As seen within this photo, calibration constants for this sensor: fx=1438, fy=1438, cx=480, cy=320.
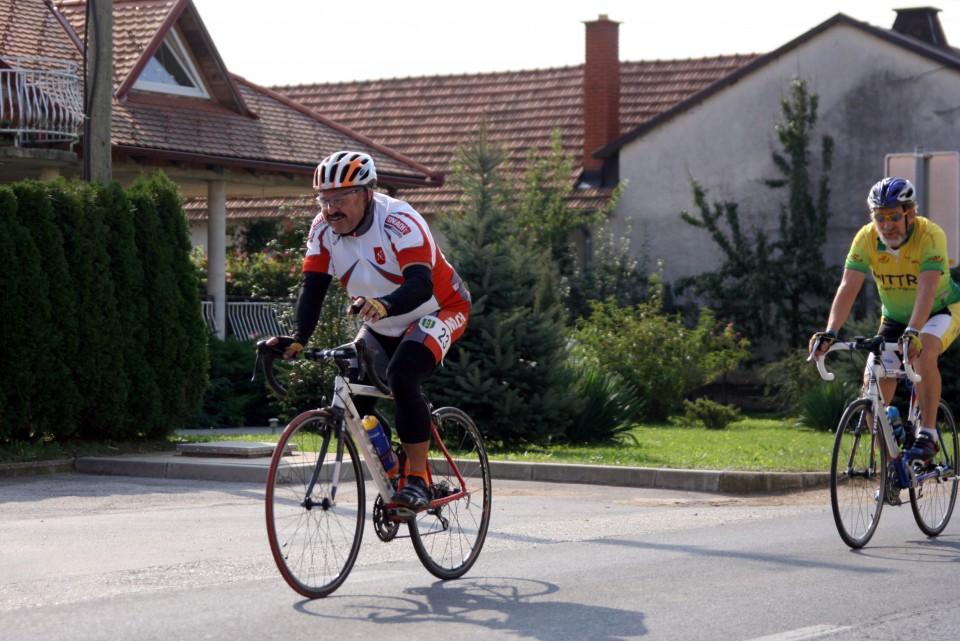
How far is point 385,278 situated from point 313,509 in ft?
3.78

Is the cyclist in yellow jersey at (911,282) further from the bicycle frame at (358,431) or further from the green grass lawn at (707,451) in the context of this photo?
the green grass lawn at (707,451)

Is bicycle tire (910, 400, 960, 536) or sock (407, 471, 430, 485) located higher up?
sock (407, 471, 430, 485)

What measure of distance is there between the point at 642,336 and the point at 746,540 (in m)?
12.5

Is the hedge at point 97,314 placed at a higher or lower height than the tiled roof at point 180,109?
lower

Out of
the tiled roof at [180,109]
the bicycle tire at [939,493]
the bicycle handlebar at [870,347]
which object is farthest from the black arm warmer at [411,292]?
the tiled roof at [180,109]

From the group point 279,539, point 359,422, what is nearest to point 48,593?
point 279,539

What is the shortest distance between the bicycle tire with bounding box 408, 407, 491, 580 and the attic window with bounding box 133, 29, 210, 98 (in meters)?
16.3

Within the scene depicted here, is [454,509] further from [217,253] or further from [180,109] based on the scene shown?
[180,109]

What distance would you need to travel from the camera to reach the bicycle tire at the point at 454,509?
7031 millimetres

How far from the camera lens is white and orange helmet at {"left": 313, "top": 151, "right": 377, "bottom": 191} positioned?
21.6 ft

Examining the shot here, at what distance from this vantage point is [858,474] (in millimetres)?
8312

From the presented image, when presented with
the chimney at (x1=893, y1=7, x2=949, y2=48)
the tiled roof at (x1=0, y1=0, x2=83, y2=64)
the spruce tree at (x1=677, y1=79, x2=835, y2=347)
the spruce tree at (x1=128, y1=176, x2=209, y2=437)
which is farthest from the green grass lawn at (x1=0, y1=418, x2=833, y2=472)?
the chimney at (x1=893, y1=7, x2=949, y2=48)

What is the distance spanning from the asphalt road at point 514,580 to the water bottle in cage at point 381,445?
1.95ft

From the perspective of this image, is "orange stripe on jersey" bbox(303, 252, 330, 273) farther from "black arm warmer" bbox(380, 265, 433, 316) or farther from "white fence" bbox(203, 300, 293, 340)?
"white fence" bbox(203, 300, 293, 340)
